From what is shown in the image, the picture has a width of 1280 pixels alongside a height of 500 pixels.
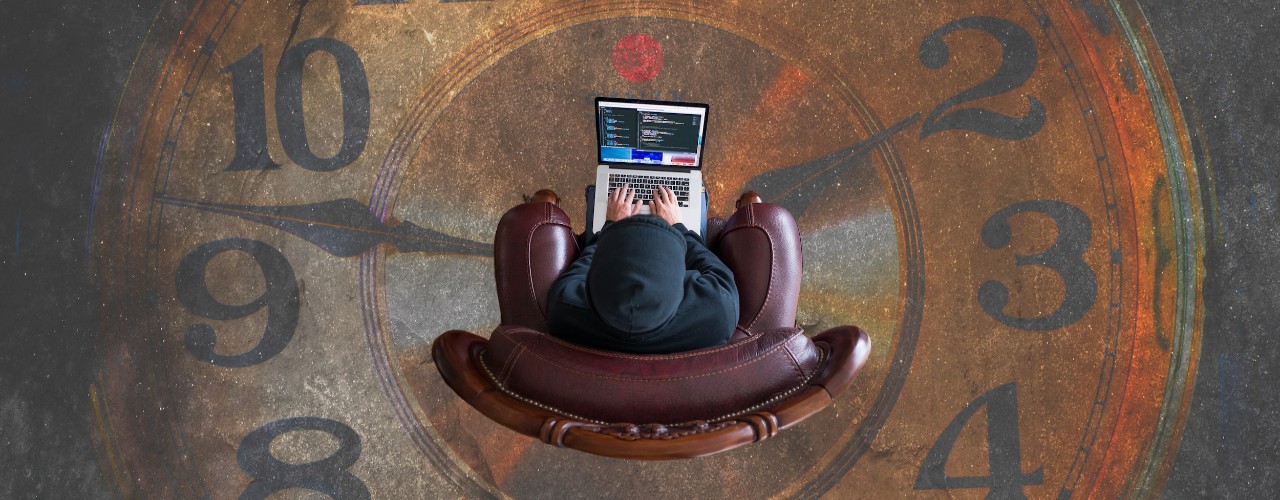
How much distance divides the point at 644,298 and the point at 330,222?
2022 millimetres

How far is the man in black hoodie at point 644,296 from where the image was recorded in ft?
5.08

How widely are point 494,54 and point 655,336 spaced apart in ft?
6.16

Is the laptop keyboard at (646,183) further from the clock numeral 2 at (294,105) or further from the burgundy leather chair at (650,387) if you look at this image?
the clock numeral 2 at (294,105)

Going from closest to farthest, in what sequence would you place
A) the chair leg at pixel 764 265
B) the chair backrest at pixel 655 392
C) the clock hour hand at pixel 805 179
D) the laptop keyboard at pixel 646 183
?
the chair backrest at pixel 655 392 < the chair leg at pixel 764 265 < the laptop keyboard at pixel 646 183 < the clock hour hand at pixel 805 179

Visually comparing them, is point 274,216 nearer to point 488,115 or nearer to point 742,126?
point 488,115

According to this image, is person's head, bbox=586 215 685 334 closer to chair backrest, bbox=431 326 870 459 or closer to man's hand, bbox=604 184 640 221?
chair backrest, bbox=431 326 870 459

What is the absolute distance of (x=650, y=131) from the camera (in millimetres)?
2551

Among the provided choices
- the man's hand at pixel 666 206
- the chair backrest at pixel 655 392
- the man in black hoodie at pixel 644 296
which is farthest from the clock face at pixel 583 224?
the chair backrest at pixel 655 392

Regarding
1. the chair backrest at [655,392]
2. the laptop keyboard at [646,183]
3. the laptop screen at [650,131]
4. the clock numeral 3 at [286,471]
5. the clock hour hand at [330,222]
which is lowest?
the clock numeral 3 at [286,471]

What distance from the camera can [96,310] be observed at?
3.07 metres

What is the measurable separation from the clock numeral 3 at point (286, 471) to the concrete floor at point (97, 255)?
6.4 inches

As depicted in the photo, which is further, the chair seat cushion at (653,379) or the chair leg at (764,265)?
the chair leg at (764,265)

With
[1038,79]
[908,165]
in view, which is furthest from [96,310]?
[1038,79]

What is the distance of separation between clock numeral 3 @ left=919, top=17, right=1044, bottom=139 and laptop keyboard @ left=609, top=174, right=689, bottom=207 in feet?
3.91
